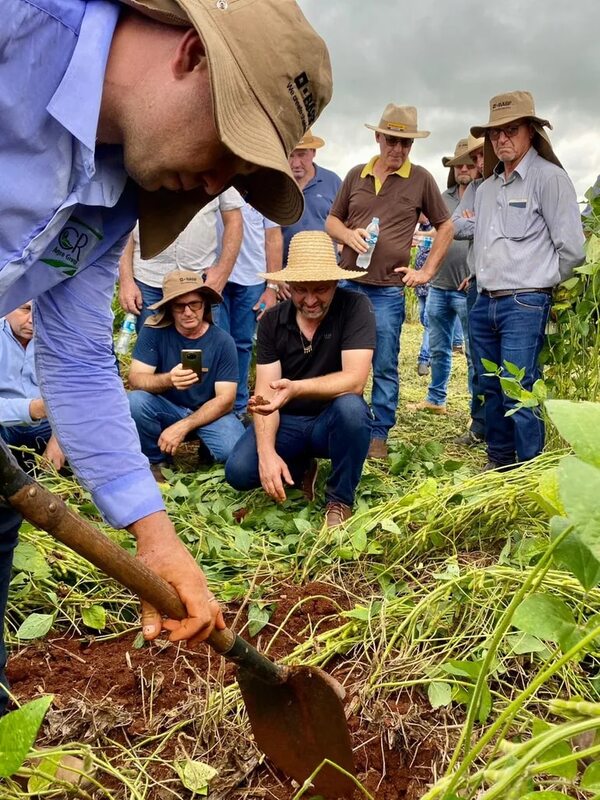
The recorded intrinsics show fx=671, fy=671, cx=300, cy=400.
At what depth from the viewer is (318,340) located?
10.1 feet

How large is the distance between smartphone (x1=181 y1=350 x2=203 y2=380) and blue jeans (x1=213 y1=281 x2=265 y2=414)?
2.45 feet

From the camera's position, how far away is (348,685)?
5.69ft

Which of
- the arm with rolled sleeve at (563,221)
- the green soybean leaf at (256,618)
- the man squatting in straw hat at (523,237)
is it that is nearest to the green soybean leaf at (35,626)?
the green soybean leaf at (256,618)

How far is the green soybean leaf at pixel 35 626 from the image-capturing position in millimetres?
1881

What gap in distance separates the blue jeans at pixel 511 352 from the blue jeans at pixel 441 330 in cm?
143

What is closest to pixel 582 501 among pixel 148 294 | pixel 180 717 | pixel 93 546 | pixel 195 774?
pixel 93 546

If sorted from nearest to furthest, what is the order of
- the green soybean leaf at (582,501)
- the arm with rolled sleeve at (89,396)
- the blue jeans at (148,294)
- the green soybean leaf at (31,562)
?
the green soybean leaf at (582,501) < the arm with rolled sleeve at (89,396) < the green soybean leaf at (31,562) < the blue jeans at (148,294)

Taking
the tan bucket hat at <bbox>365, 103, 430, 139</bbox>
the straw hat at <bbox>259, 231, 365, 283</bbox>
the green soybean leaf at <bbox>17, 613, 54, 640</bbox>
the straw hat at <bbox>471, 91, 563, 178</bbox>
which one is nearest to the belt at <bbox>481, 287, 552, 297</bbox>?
the straw hat at <bbox>471, 91, 563, 178</bbox>

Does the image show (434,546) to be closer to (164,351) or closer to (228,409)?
(228,409)

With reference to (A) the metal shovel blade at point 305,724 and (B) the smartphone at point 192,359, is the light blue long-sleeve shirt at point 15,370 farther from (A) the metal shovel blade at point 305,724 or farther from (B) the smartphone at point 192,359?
(A) the metal shovel blade at point 305,724

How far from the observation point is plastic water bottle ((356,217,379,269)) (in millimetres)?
3834

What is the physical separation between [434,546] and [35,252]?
5.53 ft

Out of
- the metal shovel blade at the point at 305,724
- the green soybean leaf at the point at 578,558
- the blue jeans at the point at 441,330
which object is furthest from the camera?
the blue jeans at the point at 441,330

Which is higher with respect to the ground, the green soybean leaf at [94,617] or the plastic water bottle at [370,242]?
the plastic water bottle at [370,242]
